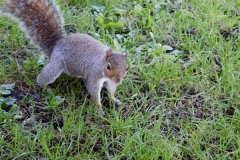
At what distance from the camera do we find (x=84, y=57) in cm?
195

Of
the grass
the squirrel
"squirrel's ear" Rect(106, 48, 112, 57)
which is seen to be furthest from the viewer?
the squirrel

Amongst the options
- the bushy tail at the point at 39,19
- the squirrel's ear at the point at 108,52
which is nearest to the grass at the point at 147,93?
the bushy tail at the point at 39,19

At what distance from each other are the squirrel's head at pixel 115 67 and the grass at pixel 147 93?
168mm

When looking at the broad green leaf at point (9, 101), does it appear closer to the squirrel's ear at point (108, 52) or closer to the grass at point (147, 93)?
the grass at point (147, 93)

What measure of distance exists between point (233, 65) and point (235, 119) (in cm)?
48

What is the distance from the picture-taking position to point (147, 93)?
6.61 feet

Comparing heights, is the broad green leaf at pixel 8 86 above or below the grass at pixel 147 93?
above

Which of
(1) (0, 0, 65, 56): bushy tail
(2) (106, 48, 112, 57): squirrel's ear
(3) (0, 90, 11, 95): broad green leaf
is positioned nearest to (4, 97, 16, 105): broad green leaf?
(3) (0, 90, 11, 95): broad green leaf

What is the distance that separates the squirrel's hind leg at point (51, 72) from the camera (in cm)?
188

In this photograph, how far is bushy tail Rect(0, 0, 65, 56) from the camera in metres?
1.94

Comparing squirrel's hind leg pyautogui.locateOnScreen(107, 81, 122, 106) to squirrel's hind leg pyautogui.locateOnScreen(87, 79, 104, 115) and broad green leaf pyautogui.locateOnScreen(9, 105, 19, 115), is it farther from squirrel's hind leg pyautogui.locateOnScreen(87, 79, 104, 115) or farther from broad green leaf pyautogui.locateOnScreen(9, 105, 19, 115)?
broad green leaf pyautogui.locateOnScreen(9, 105, 19, 115)

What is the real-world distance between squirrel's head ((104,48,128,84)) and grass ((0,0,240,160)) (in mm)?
168

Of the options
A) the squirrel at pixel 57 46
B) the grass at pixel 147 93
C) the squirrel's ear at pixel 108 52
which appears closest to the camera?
the grass at pixel 147 93

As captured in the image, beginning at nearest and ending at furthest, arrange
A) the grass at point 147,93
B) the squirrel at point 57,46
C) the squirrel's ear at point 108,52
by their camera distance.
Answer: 1. the grass at point 147,93
2. the squirrel's ear at point 108,52
3. the squirrel at point 57,46
